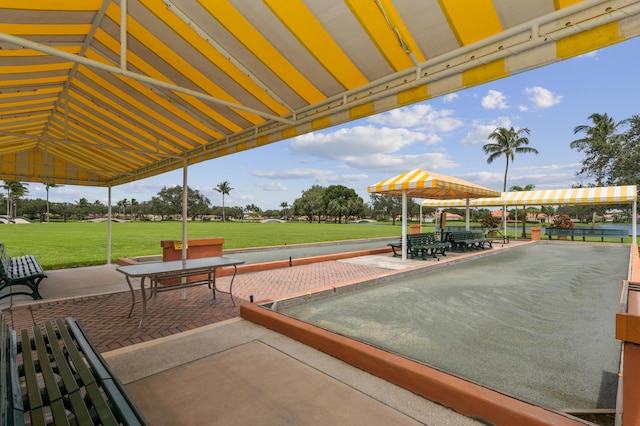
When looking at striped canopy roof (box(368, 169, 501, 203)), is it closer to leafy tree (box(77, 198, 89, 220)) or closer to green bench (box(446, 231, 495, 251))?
green bench (box(446, 231, 495, 251))

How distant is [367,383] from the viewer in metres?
2.91

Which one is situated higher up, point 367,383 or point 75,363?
→ point 75,363

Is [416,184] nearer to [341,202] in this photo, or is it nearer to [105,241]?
[105,241]

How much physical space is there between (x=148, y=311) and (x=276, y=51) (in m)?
4.65

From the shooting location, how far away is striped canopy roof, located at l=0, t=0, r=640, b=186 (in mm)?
2325

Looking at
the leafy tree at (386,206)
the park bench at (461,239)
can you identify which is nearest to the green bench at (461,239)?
the park bench at (461,239)

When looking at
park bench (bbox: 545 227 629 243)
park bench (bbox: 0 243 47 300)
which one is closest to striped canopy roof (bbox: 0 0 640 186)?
park bench (bbox: 0 243 47 300)

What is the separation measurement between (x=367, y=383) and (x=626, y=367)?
1.91 meters

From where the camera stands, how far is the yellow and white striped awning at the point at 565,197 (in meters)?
16.9

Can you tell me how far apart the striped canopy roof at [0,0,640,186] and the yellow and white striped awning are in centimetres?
2062

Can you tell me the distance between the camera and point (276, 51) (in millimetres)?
3258

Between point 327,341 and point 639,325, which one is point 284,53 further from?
point 639,325

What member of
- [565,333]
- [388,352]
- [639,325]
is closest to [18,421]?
[388,352]

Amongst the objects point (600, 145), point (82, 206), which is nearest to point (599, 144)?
point (600, 145)
